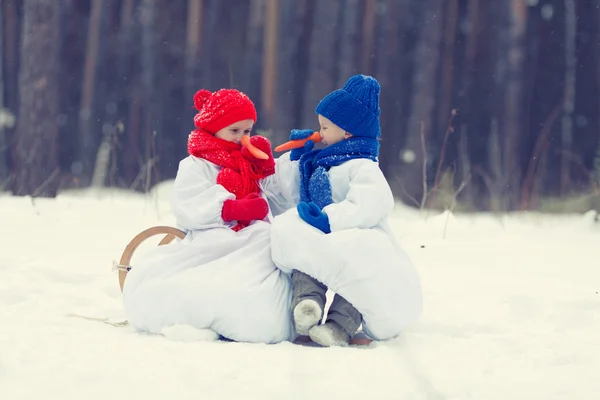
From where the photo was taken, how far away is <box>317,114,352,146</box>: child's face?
2988 mm

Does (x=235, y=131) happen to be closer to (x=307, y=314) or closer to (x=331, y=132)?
(x=331, y=132)

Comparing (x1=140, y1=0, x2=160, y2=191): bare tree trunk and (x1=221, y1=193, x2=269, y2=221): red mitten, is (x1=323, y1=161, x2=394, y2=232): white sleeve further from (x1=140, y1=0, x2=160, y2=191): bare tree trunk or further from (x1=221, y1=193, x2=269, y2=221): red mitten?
(x1=140, y1=0, x2=160, y2=191): bare tree trunk

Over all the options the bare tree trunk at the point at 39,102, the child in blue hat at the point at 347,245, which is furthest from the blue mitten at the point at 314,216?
the bare tree trunk at the point at 39,102

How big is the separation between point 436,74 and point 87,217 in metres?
3.27

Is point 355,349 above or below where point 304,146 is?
below

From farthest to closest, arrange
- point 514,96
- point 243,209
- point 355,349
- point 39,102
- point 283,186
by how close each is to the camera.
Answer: point 514,96 < point 39,102 < point 283,186 < point 243,209 < point 355,349

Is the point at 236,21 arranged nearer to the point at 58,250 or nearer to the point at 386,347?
the point at 58,250

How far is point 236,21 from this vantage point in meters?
6.93

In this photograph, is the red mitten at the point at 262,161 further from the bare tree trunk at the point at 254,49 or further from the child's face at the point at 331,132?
the bare tree trunk at the point at 254,49

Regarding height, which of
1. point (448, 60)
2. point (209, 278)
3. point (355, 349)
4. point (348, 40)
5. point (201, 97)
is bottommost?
point (355, 349)

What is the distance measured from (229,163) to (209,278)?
0.50 meters

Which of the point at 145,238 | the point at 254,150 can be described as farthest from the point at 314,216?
the point at 145,238

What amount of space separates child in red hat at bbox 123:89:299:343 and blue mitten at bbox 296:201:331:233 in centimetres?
22

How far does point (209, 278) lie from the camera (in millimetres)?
2752
